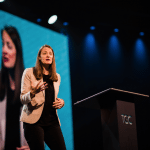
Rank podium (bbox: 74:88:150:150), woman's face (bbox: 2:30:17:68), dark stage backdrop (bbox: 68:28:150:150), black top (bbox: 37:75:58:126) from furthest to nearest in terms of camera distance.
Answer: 1. dark stage backdrop (bbox: 68:28:150:150)
2. woman's face (bbox: 2:30:17:68)
3. black top (bbox: 37:75:58:126)
4. podium (bbox: 74:88:150:150)

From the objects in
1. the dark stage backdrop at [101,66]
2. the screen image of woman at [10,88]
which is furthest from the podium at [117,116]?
the dark stage backdrop at [101,66]

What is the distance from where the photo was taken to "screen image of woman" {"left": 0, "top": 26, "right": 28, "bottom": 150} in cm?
403

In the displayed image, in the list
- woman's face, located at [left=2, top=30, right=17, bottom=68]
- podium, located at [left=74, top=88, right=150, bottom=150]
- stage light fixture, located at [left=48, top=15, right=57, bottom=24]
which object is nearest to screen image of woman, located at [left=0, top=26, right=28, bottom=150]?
woman's face, located at [left=2, top=30, right=17, bottom=68]

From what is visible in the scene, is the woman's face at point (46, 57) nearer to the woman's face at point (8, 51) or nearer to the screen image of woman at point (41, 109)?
the screen image of woman at point (41, 109)

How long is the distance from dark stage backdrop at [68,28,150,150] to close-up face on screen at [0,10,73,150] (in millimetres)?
299

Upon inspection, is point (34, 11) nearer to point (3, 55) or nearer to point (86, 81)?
point (3, 55)

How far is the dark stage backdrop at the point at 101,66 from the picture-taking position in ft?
16.1

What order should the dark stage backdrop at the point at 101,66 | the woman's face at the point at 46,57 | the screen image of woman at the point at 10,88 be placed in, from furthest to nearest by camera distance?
the dark stage backdrop at the point at 101,66, the screen image of woman at the point at 10,88, the woman's face at the point at 46,57

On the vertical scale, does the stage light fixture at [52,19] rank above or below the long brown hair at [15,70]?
above

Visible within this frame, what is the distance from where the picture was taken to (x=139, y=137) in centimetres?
510

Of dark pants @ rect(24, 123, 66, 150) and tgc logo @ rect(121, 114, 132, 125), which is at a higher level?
tgc logo @ rect(121, 114, 132, 125)

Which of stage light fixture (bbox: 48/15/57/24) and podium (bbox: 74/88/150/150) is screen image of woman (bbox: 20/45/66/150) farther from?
stage light fixture (bbox: 48/15/57/24)

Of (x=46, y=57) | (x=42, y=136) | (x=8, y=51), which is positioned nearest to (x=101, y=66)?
(x=8, y=51)

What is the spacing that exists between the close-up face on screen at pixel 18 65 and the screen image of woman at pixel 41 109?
6.56 ft
